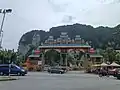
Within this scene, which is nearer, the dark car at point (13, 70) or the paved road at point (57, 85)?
the paved road at point (57, 85)

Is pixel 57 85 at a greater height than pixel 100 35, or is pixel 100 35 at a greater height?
pixel 100 35

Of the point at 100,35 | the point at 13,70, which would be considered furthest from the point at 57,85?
the point at 100,35

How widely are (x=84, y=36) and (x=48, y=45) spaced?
96635 mm

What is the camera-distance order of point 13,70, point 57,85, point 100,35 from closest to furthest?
point 57,85 → point 13,70 → point 100,35

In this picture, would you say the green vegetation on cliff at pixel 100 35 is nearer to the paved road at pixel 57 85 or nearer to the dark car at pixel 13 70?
the dark car at pixel 13 70

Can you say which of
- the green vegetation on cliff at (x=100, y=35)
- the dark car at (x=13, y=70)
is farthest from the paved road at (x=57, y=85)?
the green vegetation on cliff at (x=100, y=35)

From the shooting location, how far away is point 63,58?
11719cm

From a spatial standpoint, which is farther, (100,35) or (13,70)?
(100,35)

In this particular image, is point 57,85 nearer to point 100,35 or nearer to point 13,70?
point 13,70

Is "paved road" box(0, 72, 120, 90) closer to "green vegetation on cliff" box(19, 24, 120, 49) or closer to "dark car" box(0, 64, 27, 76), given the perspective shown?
"dark car" box(0, 64, 27, 76)

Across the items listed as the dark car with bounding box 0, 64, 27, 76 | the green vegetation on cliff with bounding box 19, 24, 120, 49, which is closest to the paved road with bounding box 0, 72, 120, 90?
the dark car with bounding box 0, 64, 27, 76

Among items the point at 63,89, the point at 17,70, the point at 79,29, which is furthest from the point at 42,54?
the point at 79,29


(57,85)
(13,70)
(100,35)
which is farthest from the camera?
(100,35)

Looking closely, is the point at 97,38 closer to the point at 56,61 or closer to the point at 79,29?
the point at 79,29
